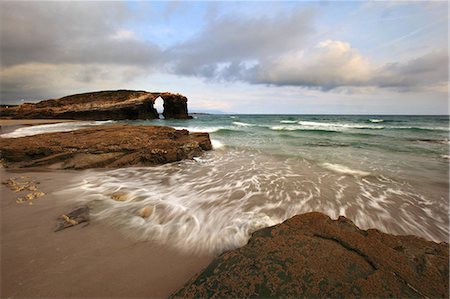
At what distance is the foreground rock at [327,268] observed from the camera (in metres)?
1.36

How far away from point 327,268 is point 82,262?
220 centimetres

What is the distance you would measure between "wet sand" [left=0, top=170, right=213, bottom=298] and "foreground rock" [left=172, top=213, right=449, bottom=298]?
47cm

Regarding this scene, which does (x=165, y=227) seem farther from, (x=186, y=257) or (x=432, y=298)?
(x=432, y=298)

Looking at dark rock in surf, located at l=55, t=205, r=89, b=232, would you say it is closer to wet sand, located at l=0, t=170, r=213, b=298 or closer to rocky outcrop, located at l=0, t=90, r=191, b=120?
wet sand, located at l=0, t=170, r=213, b=298

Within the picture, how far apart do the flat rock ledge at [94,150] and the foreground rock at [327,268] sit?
499 cm

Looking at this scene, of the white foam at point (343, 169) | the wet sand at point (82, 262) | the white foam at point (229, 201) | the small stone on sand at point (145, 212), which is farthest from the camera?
the white foam at point (343, 169)

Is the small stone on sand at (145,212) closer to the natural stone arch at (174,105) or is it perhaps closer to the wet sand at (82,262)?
the wet sand at (82,262)

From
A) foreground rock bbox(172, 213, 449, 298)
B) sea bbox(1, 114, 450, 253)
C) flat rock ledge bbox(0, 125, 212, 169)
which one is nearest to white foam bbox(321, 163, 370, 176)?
sea bbox(1, 114, 450, 253)

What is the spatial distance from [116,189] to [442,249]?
4.58 m

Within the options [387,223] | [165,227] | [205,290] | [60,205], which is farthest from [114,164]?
[387,223]

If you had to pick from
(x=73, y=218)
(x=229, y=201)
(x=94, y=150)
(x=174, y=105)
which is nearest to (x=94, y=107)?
(x=174, y=105)

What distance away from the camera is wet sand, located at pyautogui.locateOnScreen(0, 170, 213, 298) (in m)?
1.70

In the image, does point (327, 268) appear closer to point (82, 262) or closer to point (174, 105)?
point (82, 262)

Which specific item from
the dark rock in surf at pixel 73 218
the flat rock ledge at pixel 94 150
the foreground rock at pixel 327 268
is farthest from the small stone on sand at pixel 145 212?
the flat rock ledge at pixel 94 150
